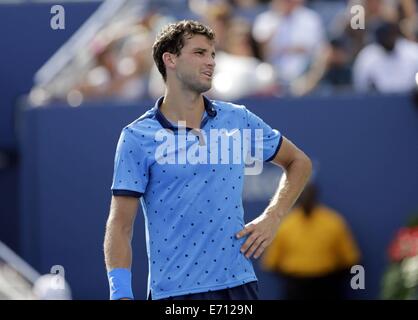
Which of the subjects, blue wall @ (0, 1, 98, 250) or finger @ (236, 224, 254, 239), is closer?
finger @ (236, 224, 254, 239)

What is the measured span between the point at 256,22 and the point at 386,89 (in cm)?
190

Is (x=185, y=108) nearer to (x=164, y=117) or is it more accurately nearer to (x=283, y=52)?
(x=164, y=117)

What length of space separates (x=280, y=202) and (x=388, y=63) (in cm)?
473

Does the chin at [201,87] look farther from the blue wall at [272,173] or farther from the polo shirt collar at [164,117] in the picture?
the blue wall at [272,173]

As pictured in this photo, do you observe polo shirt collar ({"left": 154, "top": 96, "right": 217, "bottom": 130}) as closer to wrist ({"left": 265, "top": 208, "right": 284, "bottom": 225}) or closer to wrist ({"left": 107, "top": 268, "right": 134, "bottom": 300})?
wrist ({"left": 265, "top": 208, "right": 284, "bottom": 225})

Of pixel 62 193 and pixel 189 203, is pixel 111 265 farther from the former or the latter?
pixel 62 193

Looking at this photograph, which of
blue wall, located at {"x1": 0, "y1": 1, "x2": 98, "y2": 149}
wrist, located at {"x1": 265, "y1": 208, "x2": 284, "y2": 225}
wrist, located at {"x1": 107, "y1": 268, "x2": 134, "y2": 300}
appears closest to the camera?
wrist, located at {"x1": 107, "y1": 268, "x2": 134, "y2": 300}

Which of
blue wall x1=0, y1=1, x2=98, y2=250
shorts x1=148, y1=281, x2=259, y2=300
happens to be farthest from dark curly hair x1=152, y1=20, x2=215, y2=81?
blue wall x1=0, y1=1, x2=98, y2=250

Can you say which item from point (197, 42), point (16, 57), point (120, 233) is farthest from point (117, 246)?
point (16, 57)

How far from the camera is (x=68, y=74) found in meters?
11.6

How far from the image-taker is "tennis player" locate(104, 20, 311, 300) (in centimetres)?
546

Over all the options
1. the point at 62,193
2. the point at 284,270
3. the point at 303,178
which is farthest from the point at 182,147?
the point at 62,193

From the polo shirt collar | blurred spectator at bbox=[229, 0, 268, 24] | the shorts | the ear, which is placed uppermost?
blurred spectator at bbox=[229, 0, 268, 24]

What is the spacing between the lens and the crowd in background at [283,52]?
33.8 ft
